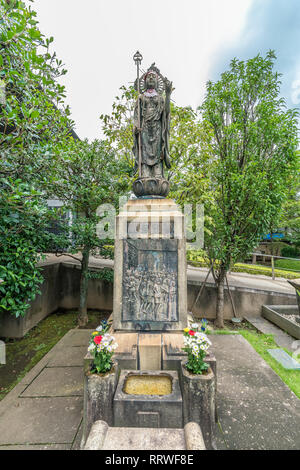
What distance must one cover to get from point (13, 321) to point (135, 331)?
4.37 meters

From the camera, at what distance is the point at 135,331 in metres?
3.62

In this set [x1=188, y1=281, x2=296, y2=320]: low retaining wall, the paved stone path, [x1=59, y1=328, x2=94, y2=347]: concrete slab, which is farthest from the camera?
[x1=188, y1=281, x2=296, y2=320]: low retaining wall

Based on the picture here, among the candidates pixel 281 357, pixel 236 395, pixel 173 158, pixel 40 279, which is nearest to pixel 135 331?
pixel 236 395

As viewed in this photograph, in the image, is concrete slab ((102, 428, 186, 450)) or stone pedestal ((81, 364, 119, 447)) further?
stone pedestal ((81, 364, 119, 447))

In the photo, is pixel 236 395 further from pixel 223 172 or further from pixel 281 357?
pixel 223 172

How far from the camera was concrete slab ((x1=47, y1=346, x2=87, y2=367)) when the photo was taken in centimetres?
425

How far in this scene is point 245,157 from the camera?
6.29m

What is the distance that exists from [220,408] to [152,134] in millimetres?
4988

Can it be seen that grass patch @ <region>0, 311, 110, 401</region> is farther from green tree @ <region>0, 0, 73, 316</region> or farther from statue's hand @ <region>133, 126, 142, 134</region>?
statue's hand @ <region>133, 126, 142, 134</region>

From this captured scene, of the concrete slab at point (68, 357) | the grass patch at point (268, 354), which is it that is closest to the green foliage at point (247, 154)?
the grass patch at point (268, 354)

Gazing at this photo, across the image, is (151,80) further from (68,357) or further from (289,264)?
(289,264)

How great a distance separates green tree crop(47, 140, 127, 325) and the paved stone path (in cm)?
299

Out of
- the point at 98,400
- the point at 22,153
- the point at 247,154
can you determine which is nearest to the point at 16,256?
the point at 22,153

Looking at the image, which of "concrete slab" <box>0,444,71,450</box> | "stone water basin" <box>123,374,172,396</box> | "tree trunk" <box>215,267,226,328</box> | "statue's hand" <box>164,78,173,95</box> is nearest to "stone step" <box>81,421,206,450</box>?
"stone water basin" <box>123,374,172,396</box>
